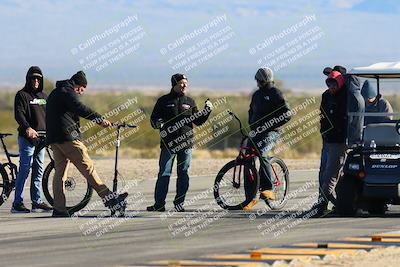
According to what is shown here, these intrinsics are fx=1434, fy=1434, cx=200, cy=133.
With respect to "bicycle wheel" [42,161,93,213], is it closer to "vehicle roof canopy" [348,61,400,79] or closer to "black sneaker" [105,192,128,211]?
"black sneaker" [105,192,128,211]

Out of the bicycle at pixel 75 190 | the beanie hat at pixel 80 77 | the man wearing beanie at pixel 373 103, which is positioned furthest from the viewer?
the bicycle at pixel 75 190

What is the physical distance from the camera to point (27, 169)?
65.7 feet

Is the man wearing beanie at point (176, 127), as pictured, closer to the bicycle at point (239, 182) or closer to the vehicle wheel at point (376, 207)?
the bicycle at point (239, 182)

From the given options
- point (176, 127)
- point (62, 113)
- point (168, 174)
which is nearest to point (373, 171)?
point (176, 127)

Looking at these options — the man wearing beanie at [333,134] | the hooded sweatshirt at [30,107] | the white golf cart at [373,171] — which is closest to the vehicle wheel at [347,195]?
the white golf cart at [373,171]

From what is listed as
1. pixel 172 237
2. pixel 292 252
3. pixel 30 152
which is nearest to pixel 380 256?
pixel 292 252

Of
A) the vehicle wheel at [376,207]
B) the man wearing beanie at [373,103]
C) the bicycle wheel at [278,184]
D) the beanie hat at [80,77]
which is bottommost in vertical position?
the vehicle wheel at [376,207]

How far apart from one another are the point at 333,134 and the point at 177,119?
7.63 feet

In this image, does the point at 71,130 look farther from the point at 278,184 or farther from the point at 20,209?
the point at 278,184

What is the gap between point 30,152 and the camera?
66.0 feet

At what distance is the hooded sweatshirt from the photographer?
2003 cm

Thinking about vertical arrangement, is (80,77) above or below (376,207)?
above

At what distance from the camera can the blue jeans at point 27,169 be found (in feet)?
65.8

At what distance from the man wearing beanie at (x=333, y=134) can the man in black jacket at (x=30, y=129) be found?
13.1 feet
